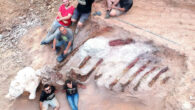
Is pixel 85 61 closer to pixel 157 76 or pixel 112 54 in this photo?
pixel 112 54

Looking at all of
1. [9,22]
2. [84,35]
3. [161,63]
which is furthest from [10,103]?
[161,63]

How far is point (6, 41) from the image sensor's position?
14.6 ft

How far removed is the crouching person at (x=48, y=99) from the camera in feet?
11.2

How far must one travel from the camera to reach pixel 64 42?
12.2 ft

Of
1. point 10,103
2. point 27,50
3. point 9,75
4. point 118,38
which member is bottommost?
point 10,103

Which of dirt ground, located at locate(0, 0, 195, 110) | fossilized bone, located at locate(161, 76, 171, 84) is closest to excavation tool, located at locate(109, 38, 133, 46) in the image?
dirt ground, located at locate(0, 0, 195, 110)

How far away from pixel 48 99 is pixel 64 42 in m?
1.17

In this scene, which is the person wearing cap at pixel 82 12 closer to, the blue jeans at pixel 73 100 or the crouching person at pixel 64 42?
the crouching person at pixel 64 42

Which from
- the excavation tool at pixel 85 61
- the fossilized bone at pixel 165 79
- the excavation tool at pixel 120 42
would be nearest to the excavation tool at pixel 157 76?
the fossilized bone at pixel 165 79

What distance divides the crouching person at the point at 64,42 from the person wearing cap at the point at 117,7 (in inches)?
36.4

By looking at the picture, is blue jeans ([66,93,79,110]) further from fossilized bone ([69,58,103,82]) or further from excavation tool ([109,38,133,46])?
excavation tool ([109,38,133,46])

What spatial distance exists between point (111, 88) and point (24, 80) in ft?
5.51

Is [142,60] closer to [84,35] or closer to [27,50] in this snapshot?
[84,35]

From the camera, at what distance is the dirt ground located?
124 inches
